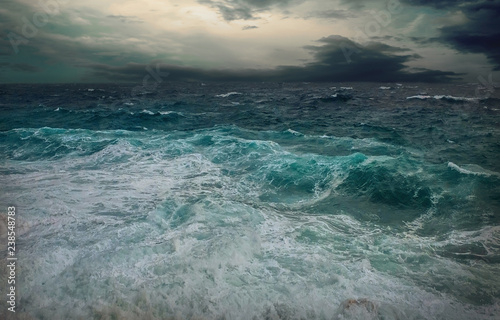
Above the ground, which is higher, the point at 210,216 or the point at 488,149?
the point at 488,149

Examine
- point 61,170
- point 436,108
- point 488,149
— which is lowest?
point 61,170

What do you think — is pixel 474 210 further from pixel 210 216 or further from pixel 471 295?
pixel 210 216

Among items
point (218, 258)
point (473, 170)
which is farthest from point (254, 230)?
point (473, 170)

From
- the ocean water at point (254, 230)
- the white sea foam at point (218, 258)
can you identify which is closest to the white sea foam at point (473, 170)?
the ocean water at point (254, 230)

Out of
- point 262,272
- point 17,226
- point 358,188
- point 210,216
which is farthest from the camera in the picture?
point 358,188

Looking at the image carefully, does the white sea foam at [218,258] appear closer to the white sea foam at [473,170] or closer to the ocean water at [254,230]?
the ocean water at [254,230]

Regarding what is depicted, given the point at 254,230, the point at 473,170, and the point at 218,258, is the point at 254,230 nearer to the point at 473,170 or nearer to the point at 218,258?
the point at 218,258

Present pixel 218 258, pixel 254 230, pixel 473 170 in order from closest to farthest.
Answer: pixel 218 258
pixel 254 230
pixel 473 170

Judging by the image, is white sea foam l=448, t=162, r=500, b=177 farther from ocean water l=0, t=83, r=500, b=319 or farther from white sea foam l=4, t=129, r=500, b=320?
white sea foam l=4, t=129, r=500, b=320

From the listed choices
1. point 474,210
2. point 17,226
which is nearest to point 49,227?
point 17,226
